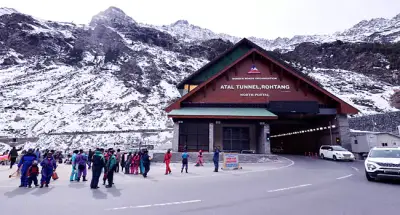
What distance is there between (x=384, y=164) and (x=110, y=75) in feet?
267

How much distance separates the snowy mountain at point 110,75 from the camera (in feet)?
156

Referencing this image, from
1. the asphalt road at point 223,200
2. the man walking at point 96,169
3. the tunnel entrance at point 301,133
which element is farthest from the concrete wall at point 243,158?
the man walking at point 96,169

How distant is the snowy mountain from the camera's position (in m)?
47.5

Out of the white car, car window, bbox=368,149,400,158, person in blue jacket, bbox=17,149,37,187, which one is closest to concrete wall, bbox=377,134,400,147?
the white car

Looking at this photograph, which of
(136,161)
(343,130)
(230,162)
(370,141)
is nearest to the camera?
(136,161)

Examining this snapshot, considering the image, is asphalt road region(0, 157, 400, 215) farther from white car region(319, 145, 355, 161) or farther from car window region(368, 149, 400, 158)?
white car region(319, 145, 355, 161)

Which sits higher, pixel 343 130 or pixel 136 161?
pixel 343 130

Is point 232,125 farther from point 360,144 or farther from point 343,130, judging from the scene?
point 360,144

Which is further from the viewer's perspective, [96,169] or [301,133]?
[301,133]

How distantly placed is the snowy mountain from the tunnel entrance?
17678mm

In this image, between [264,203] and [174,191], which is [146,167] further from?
[264,203]

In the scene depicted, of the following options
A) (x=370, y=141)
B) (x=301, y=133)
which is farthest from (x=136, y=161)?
(x=301, y=133)

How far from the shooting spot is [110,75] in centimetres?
8112

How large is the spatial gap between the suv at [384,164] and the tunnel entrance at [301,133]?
1555 centimetres
